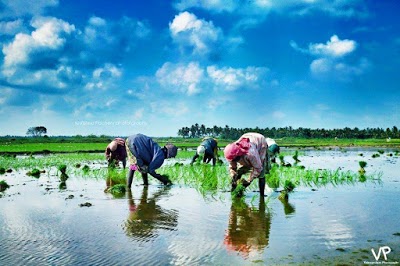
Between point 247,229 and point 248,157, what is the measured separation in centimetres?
253

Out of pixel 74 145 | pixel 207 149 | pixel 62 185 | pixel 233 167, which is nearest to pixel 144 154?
pixel 233 167

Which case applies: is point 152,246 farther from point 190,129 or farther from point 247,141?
point 190,129

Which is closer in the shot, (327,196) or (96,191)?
(327,196)

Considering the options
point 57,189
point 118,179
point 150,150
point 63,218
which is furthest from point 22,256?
point 118,179

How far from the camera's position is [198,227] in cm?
634

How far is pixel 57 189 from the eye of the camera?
1116 cm

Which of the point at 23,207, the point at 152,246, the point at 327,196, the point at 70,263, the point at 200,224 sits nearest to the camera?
the point at 70,263

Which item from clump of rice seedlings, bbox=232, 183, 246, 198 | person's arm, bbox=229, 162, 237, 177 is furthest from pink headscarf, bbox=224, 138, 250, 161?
clump of rice seedlings, bbox=232, 183, 246, 198

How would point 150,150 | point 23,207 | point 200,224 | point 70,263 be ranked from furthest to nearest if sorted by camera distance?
1. point 150,150
2. point 23,207
3. point 200,224
4. point 70,263

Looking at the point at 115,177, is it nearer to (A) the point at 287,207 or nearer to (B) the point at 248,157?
(B) the point at 248,157

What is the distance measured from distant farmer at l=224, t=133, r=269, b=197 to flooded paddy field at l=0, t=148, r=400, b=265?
0.55m

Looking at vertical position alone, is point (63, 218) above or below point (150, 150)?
below

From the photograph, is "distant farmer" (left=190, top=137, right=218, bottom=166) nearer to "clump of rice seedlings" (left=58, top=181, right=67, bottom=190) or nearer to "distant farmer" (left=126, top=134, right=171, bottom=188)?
"clump of rice seedlings" (left=58, top=181, right=67, bottom=190)

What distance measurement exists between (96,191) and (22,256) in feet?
19.1
